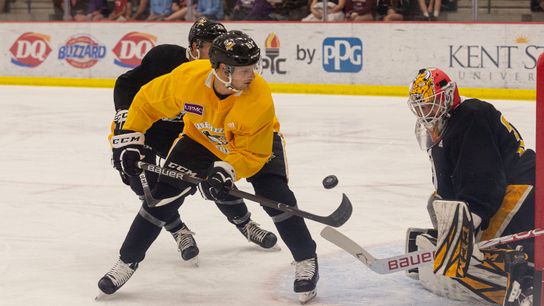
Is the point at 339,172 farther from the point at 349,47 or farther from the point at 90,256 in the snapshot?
the point at 349,47

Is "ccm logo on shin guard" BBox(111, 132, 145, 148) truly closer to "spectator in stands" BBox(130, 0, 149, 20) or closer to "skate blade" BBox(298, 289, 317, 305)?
"skate blade" BBox(298, 289, 317, 305)

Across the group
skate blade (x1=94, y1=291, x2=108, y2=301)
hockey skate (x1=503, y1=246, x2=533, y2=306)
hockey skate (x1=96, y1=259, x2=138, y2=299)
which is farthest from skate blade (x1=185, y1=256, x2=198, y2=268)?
hockey skate (x1=503, y1=246, x2=533, y2=306)

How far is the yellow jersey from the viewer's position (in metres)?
3.26

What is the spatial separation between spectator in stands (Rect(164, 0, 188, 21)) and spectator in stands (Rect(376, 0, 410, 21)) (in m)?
2.04

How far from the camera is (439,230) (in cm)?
296

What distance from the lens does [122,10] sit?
10602 mm

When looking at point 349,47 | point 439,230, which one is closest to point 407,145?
point 349,47

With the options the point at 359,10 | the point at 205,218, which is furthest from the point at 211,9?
the point at 205,218

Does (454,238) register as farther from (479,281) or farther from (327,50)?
(327,50)

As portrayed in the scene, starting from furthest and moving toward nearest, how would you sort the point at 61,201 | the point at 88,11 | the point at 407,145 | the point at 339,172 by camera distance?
the point at 88,11
the point at 407,145
the point at 339,172
the point at 61,201

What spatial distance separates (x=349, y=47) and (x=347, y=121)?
1962 millimetres

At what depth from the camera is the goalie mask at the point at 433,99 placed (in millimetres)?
3135

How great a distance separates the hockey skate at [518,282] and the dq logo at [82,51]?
26.7ft

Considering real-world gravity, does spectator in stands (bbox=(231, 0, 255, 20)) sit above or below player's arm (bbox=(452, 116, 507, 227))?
below
